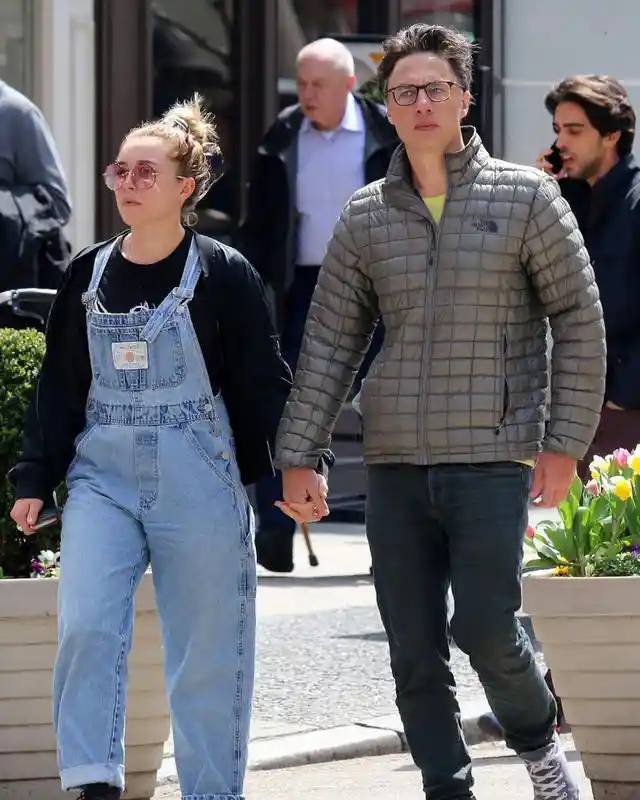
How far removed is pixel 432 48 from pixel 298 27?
22.2 ft

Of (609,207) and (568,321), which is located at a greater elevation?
(609,207)

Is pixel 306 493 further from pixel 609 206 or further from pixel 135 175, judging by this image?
pixel 609 206

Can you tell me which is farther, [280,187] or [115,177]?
[280,187]

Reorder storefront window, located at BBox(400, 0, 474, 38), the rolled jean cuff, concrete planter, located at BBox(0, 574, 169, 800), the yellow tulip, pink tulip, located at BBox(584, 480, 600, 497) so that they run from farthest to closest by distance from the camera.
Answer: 1. storefront window, located at BBox(400, 0, 474, 38)
2. pink tulip, located at BBox(584, 480, 600, 497)
3. the yellow tulip
4. concrete planter, located at BBox(0, 574, 169, 800)
5. the rolled jean cuff

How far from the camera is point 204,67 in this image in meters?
11.2

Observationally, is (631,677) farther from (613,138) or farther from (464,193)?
(613,138)


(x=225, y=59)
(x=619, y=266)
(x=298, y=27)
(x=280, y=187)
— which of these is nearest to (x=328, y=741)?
(x=619, y=266)

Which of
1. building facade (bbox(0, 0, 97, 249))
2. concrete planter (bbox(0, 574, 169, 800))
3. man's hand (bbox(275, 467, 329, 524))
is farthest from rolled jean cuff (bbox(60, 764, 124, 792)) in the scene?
building facade (bbox(0, 0, 97, 249))

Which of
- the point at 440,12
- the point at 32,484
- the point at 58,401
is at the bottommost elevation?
the point at 32,484

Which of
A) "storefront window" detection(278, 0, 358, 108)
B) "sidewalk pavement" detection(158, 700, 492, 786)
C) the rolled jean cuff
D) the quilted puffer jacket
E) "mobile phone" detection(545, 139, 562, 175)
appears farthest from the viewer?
"storefront window" detection(278, 0, 358, 108)

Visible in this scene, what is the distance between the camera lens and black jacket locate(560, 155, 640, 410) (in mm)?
6246

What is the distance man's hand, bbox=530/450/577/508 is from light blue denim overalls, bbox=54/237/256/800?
663 mm

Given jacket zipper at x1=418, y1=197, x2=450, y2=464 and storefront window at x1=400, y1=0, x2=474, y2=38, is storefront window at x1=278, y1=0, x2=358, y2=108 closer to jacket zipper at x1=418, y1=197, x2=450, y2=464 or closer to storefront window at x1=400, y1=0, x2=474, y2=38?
storefront window at x1=400, y1=0, x2=474, y2=38

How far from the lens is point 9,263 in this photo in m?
7.13
